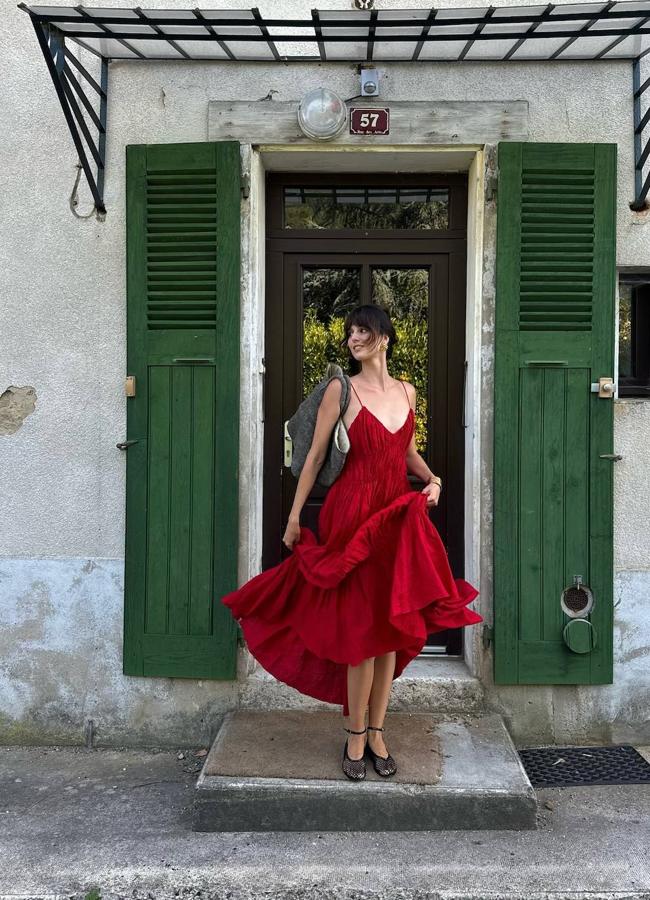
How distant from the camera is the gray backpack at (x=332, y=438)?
3.16 meters

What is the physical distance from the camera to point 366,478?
125 inches

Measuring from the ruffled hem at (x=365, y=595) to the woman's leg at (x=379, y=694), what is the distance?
12 centimetres

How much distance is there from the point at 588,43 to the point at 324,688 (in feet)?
11.0

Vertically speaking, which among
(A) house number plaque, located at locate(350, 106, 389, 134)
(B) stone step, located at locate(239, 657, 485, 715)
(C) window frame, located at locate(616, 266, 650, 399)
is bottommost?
(B) stone step, located at locate(239, 657, 485, 715)

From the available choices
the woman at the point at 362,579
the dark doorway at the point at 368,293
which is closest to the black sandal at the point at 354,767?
the woman at the point at 362,579

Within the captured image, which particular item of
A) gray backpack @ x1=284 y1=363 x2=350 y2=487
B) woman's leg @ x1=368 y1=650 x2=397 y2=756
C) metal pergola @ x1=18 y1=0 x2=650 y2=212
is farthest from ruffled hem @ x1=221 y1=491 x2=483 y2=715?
metal pergola @ x1=18 y1=0 x2=650 y2=212

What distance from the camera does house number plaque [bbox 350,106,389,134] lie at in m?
3.79

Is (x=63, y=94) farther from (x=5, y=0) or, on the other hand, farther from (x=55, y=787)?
(x=55, y=787)

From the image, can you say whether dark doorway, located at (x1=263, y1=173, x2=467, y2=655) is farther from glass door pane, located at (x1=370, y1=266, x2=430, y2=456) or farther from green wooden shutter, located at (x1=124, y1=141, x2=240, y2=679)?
green wooden shutter, located at (x1=124, y1=141, x2=240, y2=679)

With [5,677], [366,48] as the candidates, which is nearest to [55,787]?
[5,677]

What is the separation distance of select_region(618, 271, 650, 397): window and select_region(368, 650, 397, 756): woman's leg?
6.50ft

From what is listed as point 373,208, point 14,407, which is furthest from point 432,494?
point 14,407

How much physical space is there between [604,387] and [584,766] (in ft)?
6.24

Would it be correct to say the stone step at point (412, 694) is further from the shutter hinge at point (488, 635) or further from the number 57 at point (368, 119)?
the number 57 at point (368, 119)
